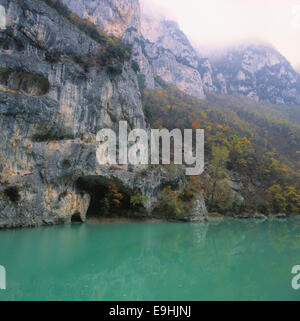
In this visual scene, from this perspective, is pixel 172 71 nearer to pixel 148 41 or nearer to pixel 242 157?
pixel 148 41

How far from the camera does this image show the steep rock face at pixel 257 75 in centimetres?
9112

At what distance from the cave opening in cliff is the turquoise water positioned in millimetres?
7120

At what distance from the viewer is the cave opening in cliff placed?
747 inches

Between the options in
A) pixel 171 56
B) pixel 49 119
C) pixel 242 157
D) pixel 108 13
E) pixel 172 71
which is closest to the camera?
pixel 49 119

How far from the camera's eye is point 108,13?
48.8 meters

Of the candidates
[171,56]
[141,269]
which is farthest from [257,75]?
[141,269]

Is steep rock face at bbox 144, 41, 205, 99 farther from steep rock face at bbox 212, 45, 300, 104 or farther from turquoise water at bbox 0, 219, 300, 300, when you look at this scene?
turquoise water at bbox 0, 219, 300, 300

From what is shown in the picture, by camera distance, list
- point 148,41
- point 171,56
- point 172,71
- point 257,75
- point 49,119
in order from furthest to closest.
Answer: point 257,75 < point 171,56 < point 172,71 < point 148,41 < point 49,119

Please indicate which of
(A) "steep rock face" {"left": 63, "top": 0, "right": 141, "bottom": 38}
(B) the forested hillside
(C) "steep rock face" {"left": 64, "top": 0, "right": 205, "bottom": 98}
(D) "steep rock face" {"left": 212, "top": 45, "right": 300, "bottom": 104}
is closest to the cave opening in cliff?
(B) the forested hillside

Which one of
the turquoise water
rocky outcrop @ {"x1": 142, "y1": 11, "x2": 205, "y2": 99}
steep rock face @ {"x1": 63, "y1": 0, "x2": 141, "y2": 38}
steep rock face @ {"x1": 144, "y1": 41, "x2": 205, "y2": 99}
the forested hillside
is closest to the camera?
the turquoise water

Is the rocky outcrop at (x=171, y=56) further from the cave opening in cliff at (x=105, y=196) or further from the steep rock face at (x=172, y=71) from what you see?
the cave opening in cliff at (x=105, y=196)

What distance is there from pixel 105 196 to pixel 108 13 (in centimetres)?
4397

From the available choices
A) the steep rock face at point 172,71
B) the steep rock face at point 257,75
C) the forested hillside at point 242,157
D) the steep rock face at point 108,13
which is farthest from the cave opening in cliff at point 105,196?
the steep rock face at point 257,75

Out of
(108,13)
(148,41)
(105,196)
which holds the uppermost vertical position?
(148,41)
